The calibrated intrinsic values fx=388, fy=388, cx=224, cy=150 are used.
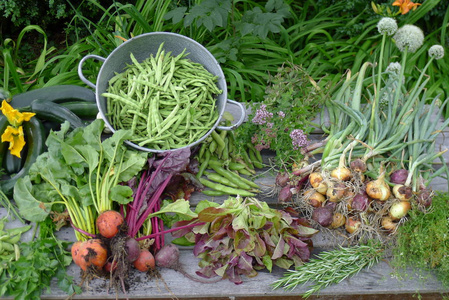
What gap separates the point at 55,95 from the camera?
2.70 metres

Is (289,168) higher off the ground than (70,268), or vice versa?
(289,168)

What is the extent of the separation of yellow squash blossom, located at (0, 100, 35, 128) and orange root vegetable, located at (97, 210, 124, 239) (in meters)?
0.80

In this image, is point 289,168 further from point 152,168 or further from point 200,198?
point 152,168

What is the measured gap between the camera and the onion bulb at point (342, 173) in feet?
7.23

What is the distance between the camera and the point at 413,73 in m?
3.50

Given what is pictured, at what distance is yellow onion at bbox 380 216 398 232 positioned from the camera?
2178 millimetres

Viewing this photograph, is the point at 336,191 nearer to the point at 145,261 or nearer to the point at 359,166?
the point at 359,166

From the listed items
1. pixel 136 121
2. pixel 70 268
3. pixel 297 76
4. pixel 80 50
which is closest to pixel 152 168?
pixel 136 121

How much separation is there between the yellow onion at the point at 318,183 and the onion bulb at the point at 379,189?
0.79ft

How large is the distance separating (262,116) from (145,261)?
3.64 feet

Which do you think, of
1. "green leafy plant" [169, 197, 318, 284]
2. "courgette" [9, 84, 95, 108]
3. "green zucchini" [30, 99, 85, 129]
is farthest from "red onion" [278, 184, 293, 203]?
"courgette" [9, 84, 95, 108]

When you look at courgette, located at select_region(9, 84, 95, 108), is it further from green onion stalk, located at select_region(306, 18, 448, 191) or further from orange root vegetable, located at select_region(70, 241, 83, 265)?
green onion stalk, located at select_region(306, 18, 448, 191)

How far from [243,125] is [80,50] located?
176 centimetres

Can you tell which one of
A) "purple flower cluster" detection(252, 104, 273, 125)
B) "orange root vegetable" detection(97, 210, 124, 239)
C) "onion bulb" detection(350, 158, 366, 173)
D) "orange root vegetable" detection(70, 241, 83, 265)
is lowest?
"orange root vegetable" detection(70, 241, 83, 265)
